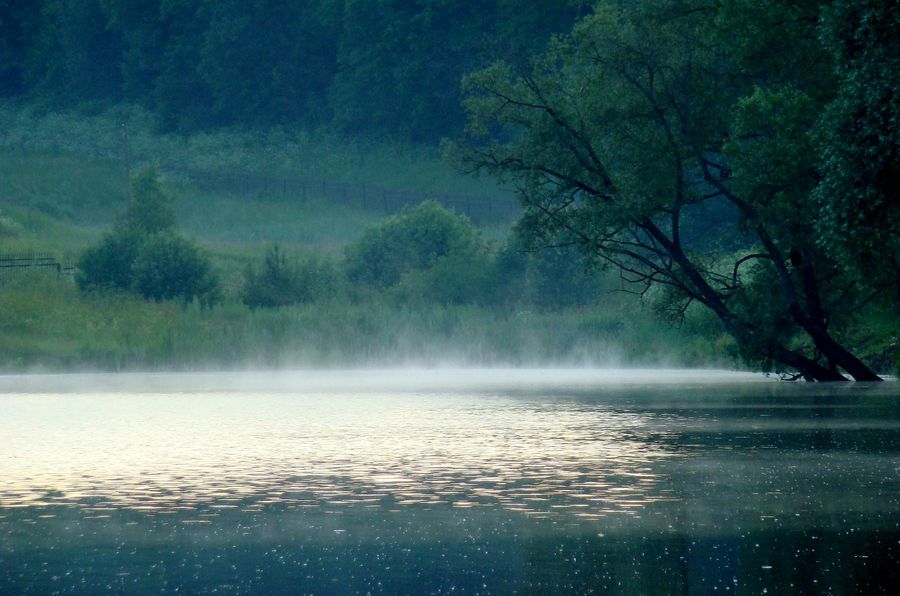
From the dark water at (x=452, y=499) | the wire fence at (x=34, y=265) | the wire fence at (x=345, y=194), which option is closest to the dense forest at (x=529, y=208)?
the wire fence at (x=345, y=194)

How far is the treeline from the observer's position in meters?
108

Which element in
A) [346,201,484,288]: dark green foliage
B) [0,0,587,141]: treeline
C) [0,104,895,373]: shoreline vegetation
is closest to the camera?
[0,104,895,373]: shoreline vegetation

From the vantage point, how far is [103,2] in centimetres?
12706

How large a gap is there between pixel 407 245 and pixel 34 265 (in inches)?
662

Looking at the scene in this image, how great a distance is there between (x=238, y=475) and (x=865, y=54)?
48.6ft

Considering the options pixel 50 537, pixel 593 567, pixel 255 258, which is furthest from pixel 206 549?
pixel 255 258

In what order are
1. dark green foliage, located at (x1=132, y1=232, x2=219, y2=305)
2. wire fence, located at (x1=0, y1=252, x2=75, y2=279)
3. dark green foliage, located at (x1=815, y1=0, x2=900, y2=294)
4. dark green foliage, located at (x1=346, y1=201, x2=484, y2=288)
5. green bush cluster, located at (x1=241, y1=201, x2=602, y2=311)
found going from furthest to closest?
dark green foliage, located at (x1=346, y1=201, x2=484, y2=288) → wire fence, located at (x1=0, y1=252, x2=75, y2=279) → green bush cluster, located at (x1=241, y1=201, x2=602, y2=311) → dark green foliage, located at (x1=132, y1=232, x2=219, y2=305) → dark green foliage, located at (x1=815, y1=0, x2=900, y2=294)

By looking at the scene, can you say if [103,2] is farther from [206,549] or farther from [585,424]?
[206,549]

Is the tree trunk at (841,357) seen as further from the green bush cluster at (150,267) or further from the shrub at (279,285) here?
the green bush cluster at (150,267)

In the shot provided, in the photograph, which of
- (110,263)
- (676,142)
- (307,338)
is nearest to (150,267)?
(110,263)

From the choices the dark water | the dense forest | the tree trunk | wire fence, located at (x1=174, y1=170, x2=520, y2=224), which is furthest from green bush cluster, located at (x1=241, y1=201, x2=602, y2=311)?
the dark water

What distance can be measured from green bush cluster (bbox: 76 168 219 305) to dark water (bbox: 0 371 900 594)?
1214 inches

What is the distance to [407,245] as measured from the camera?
69.2 m

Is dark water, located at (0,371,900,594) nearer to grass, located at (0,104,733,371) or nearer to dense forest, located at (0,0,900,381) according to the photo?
dense forest, located at (0,0,900,381)
